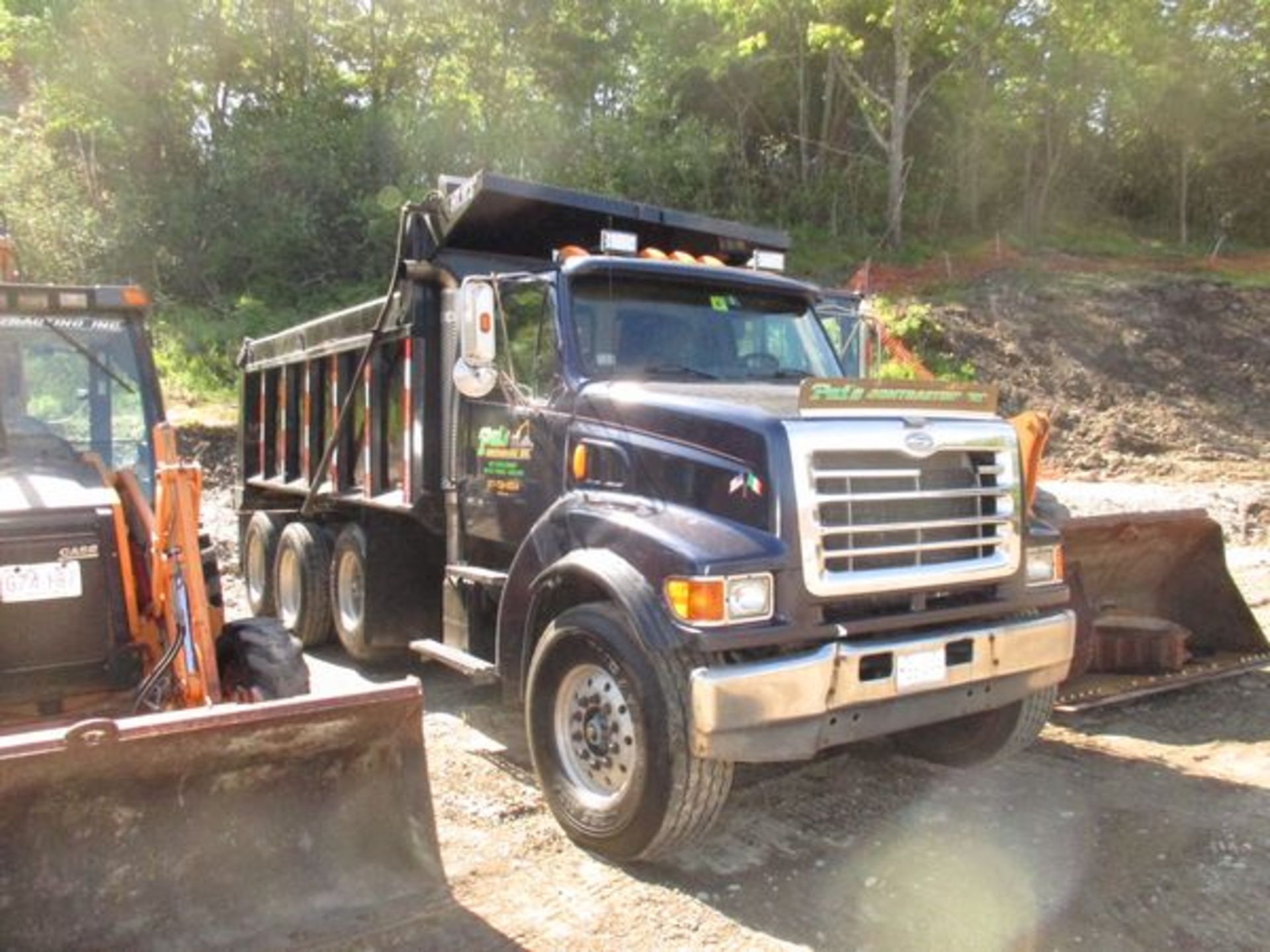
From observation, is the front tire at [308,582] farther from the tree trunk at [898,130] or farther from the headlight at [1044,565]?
the tree trunk at [898,130]

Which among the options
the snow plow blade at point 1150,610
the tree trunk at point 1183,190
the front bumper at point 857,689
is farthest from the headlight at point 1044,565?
Answer: the tree trunk at point 1183,190

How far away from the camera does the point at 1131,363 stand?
20.5 meters

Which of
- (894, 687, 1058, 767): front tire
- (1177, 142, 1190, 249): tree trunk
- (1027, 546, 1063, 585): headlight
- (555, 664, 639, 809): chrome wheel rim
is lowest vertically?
(894, 687, 1058, 767): front tire

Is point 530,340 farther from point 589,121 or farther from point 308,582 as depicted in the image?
point 589,121

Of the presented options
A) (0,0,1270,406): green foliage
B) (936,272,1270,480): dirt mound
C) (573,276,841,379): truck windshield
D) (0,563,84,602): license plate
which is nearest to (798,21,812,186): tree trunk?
(0,0,1270,406): green foliage

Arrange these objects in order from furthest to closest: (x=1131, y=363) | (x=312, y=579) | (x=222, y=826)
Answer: (x=1131, y=363) < (x=312, y=579) < (x=222, y=826)

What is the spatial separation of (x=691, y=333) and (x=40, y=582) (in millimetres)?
3268

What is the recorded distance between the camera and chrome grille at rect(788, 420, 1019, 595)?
412cm

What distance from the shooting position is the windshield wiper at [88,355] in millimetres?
5180

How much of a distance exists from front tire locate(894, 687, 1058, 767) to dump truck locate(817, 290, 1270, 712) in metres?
0.88

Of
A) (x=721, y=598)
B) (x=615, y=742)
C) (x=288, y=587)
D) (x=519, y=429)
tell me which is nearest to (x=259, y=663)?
(x=615, y=742)

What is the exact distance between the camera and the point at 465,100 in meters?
29.4

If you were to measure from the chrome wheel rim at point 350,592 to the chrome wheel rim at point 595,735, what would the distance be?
9.62ft

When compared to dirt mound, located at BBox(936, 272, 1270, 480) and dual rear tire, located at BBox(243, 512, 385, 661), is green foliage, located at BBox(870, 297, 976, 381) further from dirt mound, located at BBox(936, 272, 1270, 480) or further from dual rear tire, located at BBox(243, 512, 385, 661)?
dual rear tire, located at BBox(243, 512, 385, 661)
